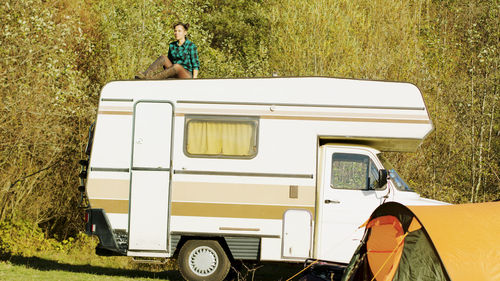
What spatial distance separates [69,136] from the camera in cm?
1839

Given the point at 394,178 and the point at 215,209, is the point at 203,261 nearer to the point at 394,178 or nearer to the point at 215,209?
the point at 215,209

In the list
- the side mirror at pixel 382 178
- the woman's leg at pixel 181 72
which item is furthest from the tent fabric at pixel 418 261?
the woman's leg at pixel 181 72

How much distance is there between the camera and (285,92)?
10.0 m

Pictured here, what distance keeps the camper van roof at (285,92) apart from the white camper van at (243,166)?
0.02m

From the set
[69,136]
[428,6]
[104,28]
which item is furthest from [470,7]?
[69,136]

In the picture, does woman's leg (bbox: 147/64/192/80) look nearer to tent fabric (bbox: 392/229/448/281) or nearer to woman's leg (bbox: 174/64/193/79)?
woman's leg (bbox: 174/64/193/79)

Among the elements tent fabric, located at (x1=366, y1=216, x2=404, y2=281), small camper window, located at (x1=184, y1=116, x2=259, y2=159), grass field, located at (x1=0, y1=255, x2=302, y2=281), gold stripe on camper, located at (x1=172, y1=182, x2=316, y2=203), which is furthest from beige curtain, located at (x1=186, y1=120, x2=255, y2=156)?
tent fabric, located at (x1=366, y1=216, x2=404, y2=281)

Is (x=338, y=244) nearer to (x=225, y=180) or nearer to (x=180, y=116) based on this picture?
(x=225, y=180)

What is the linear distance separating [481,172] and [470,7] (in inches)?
371

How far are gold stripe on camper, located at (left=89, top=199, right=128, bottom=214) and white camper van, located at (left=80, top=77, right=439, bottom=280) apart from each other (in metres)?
0.02

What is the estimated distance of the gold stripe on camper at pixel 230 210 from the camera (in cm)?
980

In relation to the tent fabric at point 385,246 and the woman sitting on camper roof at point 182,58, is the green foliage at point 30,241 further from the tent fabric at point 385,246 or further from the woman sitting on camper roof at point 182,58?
the tent fabric at point 385,246

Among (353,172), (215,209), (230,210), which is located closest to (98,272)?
(215,209)

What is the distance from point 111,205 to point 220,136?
6.75ft
